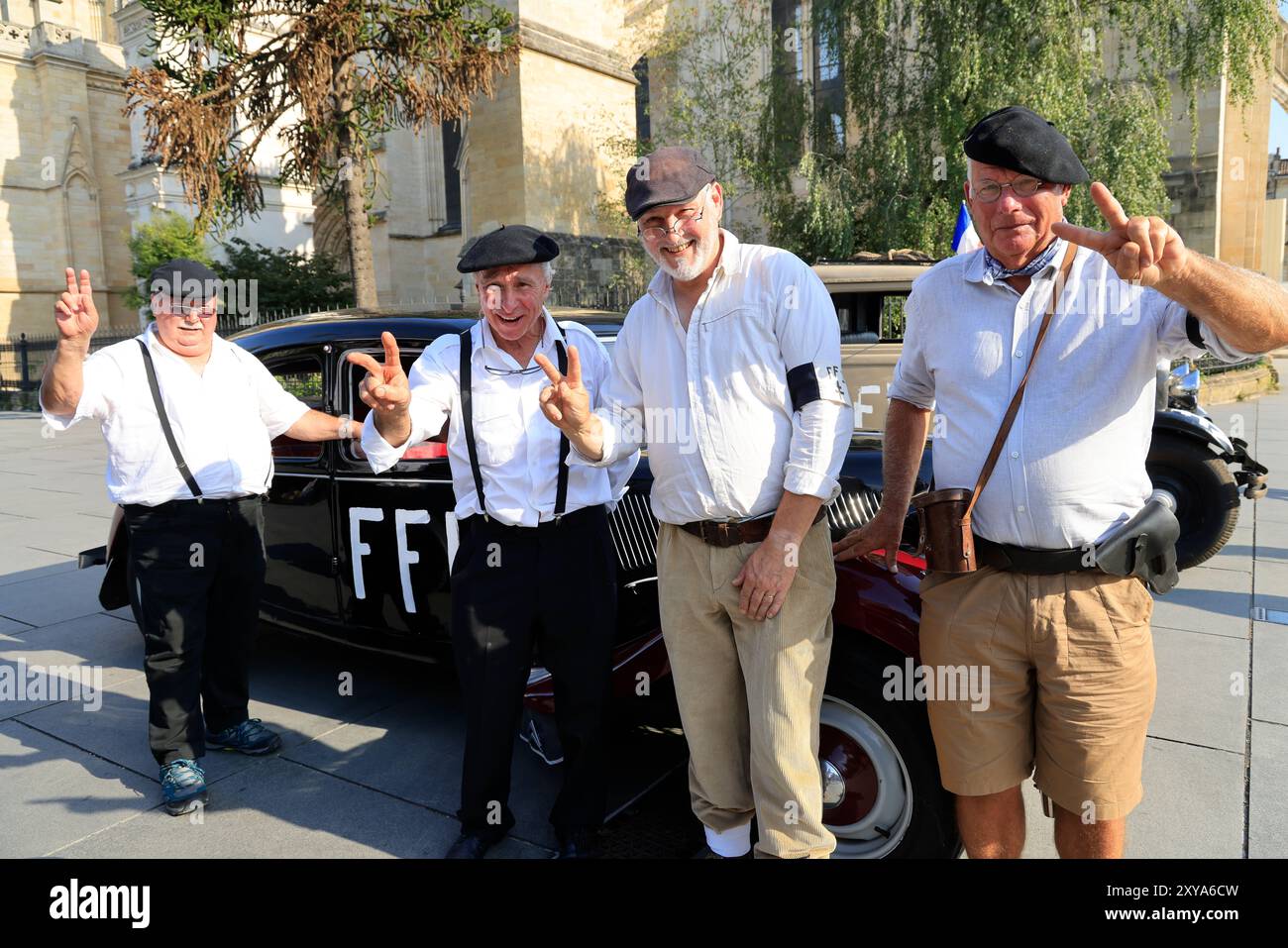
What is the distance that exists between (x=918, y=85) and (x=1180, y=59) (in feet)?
12.0

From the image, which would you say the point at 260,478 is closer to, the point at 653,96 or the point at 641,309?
the point at 641,309

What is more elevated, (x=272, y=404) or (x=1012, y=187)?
(x=1012, y=187)

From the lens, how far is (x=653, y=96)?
24.6 metres

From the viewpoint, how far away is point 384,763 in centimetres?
376

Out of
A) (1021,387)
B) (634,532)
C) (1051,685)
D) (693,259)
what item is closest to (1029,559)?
(1051,685)

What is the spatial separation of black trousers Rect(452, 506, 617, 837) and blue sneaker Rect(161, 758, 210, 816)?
3.73ft

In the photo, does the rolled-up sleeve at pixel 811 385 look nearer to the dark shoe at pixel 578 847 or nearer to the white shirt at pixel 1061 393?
the white shirt at pixel 1061 393

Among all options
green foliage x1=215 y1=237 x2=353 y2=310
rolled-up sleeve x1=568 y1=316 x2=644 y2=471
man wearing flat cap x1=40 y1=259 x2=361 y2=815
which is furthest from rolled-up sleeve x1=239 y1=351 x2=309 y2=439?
green foliage x1=215 y1=237 x2=353 y2=310

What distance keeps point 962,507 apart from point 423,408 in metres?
1.63

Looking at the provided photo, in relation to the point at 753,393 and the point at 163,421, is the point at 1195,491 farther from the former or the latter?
the point at 163,421

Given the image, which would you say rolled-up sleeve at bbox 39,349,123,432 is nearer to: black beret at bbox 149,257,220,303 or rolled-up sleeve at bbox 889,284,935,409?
black beret at bbox 149,257,220,303

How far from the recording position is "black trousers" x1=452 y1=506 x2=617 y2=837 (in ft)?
9.47

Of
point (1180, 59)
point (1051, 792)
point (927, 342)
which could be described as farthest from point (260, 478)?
point (1180, 59)
